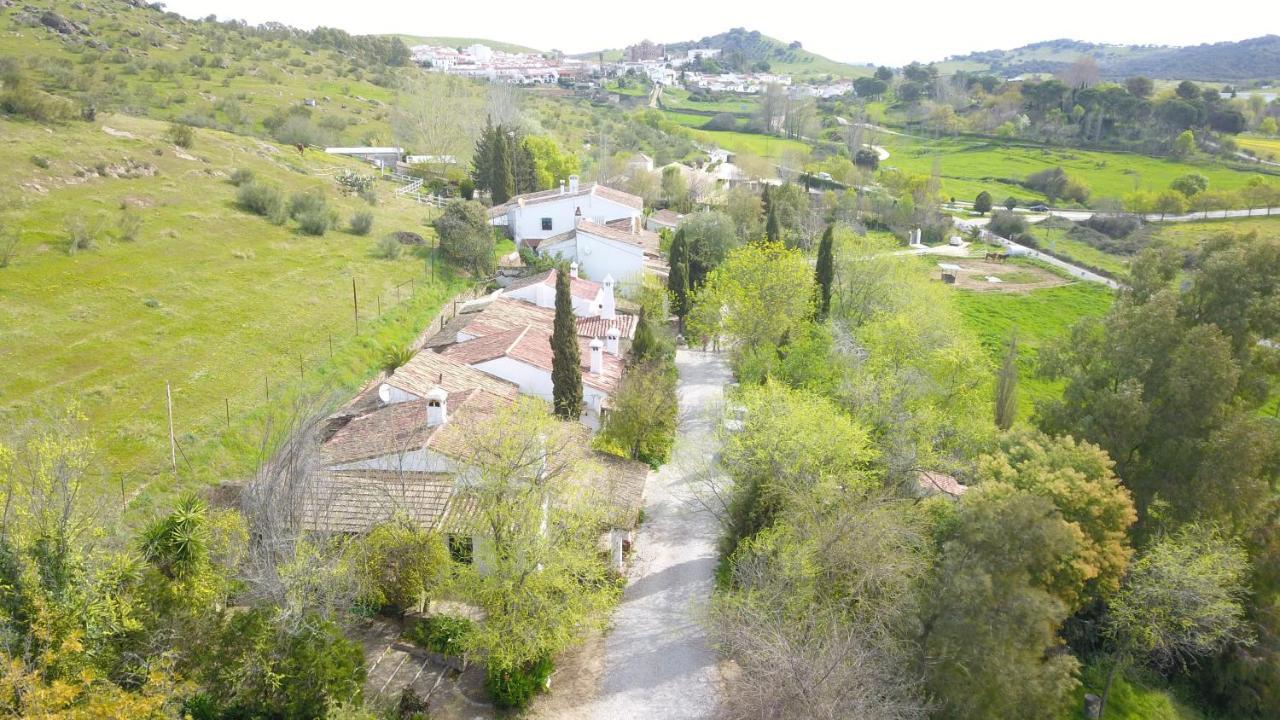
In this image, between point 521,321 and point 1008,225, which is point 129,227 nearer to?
point 521,321

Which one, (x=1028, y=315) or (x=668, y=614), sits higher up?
(x=1028, y=315)

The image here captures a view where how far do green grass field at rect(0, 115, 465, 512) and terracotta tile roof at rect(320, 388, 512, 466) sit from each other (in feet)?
11.2

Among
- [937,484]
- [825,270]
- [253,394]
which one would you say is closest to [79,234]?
[253,394]

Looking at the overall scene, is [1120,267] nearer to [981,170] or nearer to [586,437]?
[981,170]

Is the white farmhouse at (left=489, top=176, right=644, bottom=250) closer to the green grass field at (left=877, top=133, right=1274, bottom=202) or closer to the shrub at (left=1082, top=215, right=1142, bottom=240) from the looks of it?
the shrub at (left=1082, top=215, right=1142, bottom=240)

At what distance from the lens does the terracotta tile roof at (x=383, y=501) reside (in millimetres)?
Answer: 19422

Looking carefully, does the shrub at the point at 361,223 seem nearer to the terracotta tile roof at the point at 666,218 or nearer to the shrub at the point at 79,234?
the shrub at the point at 79,234

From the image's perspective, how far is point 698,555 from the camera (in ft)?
79.9

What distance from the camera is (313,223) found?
4509cm

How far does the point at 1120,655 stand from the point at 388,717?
1869 cm

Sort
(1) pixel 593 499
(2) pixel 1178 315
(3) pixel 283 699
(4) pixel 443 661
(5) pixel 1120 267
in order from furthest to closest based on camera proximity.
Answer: (5) pixel 1120 267
(2) pixel 1178 315
(1) pixel 593 499
(4) pixel 443 661
(3) pixel 283 699

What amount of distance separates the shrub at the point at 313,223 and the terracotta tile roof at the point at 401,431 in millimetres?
23264

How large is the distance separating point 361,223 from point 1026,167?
95314 millimetres

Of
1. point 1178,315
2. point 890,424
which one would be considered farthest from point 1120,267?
point 890,424
